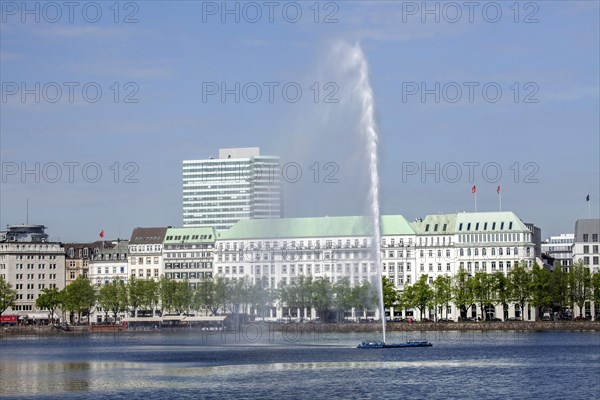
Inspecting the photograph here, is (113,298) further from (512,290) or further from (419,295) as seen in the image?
(512,290)

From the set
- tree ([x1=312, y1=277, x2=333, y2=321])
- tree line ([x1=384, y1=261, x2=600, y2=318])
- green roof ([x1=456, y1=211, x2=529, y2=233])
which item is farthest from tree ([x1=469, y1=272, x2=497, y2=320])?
green roof ([x1=456, y1=211, x2=529, y2=233])

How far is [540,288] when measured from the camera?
171 meters

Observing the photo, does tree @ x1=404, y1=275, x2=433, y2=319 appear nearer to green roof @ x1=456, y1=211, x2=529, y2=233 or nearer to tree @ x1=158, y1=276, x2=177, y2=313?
green roof @ x1=456, y1=211, x2=529, y2=233

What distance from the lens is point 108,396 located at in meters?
70.1

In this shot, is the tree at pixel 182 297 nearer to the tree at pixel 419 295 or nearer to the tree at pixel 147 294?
the tree at pixel 147 294

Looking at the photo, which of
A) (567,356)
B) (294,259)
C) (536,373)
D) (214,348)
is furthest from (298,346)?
(294,259)

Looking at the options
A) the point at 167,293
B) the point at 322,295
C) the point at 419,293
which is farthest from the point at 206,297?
the point at 419,293

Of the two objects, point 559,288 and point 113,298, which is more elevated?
point 559,288

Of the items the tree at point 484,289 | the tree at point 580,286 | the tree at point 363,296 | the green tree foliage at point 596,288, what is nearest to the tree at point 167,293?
the tree at point 363,296

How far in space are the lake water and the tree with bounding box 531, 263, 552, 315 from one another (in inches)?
1394

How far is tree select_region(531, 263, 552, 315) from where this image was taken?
170 metres

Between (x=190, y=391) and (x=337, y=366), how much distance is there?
20.4 m

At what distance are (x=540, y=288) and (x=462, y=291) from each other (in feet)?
36.6

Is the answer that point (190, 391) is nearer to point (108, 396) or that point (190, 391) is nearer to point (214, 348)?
point (108, 396)
